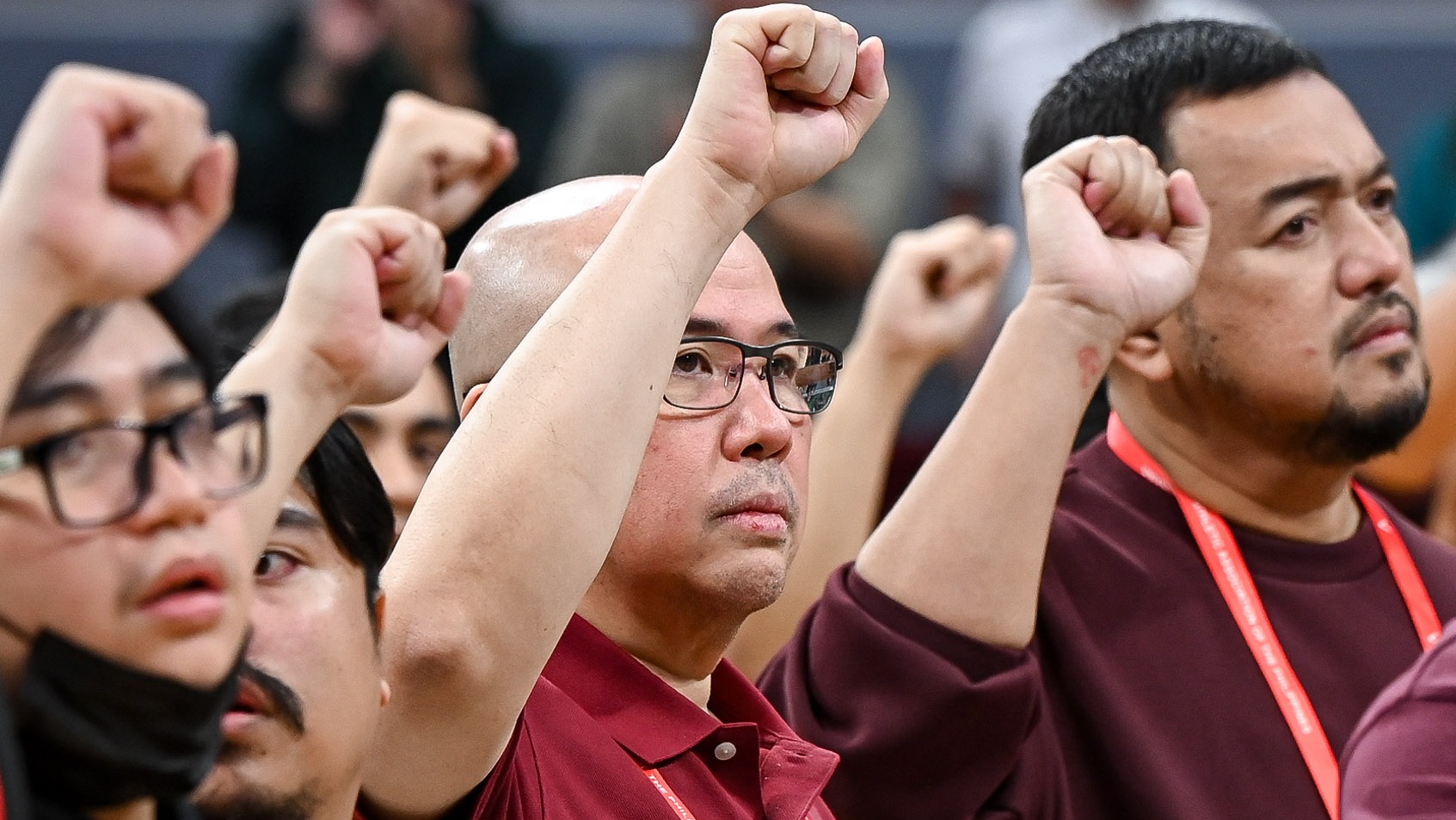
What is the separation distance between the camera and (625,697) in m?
1.67

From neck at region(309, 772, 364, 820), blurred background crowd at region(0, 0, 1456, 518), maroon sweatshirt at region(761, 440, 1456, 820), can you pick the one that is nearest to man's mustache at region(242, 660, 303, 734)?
neck at region(309, 772, 364, 820)

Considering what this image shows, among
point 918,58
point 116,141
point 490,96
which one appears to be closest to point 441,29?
point 490,96

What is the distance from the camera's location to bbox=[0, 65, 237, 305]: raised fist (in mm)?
957

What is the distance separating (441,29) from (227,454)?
9.96ft

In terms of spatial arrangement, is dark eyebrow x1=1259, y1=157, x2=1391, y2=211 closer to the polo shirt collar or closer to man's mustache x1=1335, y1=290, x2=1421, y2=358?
man's mustache x1=1335, y1=290, x2=1421, y2=358

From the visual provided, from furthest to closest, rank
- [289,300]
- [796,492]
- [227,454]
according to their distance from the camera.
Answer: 1. [796,492]
2. [289,300]
3. [227,454]

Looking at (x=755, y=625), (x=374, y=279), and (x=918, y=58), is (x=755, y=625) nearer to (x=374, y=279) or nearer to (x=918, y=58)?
(x=374, y=279)

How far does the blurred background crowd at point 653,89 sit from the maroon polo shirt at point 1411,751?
1428mm

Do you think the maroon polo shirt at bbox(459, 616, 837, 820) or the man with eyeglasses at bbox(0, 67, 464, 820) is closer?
the man with eyeglasses at bbox(0, 67, 464, 820)

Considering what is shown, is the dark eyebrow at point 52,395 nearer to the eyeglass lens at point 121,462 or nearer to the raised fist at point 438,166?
the eyeglass lens at point 121,462

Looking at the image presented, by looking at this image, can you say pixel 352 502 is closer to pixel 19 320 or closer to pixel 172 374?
pixel 172 374

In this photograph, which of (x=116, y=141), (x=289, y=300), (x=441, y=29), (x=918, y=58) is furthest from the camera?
(x=918, y=58)

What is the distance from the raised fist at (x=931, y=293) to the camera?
2742 millimetres

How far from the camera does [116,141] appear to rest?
988mm
